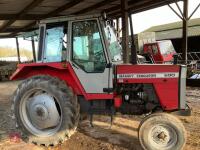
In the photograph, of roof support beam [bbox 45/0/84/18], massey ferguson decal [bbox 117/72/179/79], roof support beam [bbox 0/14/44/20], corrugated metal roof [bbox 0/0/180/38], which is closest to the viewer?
massey ferguson decal [bbox 117/72/179/79]

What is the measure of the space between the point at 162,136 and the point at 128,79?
1.12 metres

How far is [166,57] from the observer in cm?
1927

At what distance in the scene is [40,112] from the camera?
567cm

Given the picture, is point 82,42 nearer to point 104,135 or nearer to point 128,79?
point 128,79

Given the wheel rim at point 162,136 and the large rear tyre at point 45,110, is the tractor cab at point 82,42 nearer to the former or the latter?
the large rear tyre at point 45,110

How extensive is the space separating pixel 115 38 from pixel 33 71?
1741 mm

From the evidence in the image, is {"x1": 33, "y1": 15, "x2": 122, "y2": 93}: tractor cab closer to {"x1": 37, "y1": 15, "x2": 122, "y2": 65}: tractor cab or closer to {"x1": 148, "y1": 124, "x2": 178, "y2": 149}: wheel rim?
{"x1": 37, "y1": 15, "x2": 122, "y2": 65}: tractor cab

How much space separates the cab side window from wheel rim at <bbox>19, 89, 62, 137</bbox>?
864 millimetres

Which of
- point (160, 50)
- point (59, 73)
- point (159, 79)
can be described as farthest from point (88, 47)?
point (160, 50)

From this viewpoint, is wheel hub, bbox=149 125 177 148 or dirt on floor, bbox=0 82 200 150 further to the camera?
dirt on floor, bbox=0 82 200 150

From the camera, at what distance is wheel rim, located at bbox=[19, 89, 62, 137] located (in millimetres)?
5633

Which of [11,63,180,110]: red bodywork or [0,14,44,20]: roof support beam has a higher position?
[0,14,44,20]: roof support beam

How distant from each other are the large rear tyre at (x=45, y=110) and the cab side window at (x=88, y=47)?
1.81ft

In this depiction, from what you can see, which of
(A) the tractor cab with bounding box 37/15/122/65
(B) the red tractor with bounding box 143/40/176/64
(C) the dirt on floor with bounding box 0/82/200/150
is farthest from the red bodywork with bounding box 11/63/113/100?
(B) the red tractor with bounding box 143/40/176/64
